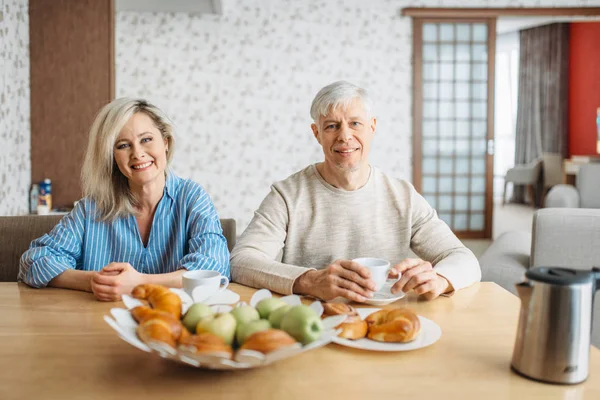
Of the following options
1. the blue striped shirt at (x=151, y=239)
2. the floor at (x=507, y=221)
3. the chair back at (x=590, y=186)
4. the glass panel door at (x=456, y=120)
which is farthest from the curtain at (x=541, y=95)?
the blue striped shirt at (x=151, y=239)

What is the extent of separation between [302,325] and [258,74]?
16.1 feet

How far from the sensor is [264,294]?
3.53ft

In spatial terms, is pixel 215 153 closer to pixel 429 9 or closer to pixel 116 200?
pixel 429 9

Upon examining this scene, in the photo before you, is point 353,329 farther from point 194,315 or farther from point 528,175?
point 528,175

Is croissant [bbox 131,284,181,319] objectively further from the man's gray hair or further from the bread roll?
the man's gray hair

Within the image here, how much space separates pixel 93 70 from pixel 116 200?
71.4 inches

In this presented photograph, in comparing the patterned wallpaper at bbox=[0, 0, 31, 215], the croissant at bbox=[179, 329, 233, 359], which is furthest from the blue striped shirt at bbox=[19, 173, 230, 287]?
the patterned wallpaper at bbox=[0, 0, 31, 215]

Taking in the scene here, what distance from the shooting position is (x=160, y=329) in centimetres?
82

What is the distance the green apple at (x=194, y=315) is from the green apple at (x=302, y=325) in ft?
0.42

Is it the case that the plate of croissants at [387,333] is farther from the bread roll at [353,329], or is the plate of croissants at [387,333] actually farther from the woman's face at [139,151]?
the woman's face at [139,151]

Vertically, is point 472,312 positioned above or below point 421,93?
below

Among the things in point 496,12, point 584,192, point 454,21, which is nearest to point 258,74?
A: point 454,21

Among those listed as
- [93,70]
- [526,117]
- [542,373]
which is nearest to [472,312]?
[542,373]

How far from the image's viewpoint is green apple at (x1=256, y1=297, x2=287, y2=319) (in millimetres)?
925
